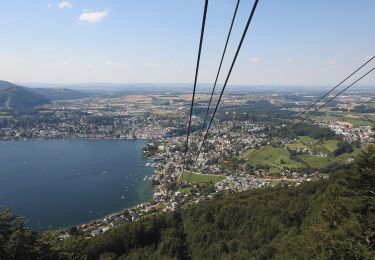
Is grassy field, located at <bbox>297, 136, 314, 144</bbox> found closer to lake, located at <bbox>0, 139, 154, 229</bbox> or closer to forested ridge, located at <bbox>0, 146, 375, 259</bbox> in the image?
lake, located at <bbox>0, 139, 154, 229</bbox>

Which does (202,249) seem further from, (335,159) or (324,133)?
(324,133)

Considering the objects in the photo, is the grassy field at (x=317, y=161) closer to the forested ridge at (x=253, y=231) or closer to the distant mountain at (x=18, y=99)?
the forested ridge at (x=253, y=231)

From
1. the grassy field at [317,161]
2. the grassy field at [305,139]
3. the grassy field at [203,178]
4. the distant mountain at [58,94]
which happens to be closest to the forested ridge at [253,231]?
the grassy field at [203,178]

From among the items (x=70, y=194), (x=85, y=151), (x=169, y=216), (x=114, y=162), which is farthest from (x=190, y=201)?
(x=85, y=151)

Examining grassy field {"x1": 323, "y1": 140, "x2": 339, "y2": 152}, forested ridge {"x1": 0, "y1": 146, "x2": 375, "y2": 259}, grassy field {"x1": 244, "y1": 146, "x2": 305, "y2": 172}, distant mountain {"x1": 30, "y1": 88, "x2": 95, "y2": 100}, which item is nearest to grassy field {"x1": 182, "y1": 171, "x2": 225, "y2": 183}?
grassy field {"x1": 244, "y1": 146, "x2": 305, "y2": 172}

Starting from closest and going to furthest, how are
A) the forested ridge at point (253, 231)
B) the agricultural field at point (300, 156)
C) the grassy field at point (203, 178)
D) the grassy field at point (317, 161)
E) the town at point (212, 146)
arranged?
the forested ridge at point (253, 231), the town at point (212, 146), the grassy field at point (203, 178), the grassy field at point (317, 161), the agricultural field at point (300, 156)

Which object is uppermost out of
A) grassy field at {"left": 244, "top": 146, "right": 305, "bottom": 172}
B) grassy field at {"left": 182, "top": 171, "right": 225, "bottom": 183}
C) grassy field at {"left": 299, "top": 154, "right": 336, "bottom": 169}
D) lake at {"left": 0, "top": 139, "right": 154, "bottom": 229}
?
grassy field at {"left": 299, "top": 154, "right": 336, "bottom": 169}
